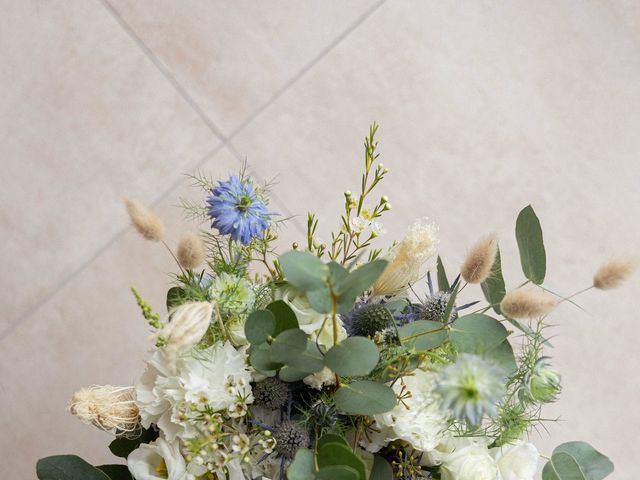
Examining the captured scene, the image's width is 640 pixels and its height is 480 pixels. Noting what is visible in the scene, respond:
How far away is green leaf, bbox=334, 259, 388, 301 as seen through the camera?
19.3 inches

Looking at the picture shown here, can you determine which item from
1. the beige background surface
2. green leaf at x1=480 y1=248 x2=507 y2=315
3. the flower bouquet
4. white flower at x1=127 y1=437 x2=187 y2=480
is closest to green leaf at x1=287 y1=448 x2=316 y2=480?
the flower bouquet

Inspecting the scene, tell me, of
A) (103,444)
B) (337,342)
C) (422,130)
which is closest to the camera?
(337,342)

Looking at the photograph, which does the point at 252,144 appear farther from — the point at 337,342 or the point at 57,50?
the point at 337,342

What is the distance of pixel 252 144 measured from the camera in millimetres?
1317

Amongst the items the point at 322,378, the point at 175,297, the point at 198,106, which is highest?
the point at 198,106

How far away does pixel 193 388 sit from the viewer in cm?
60

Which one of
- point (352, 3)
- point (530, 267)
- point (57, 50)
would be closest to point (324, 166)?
point (352, 3)

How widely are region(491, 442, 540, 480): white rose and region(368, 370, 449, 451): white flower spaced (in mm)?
74

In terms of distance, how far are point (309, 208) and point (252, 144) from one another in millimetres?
152

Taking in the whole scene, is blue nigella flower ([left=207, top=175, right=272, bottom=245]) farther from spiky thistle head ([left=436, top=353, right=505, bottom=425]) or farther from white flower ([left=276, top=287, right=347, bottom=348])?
spiky thistle head ([left=436, top=353, right=505, bottom=425])

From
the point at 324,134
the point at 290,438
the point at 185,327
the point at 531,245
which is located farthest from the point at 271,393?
the point at 324,134

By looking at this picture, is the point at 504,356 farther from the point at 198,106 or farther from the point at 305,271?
the point at 198,106

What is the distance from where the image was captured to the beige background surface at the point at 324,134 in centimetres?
128

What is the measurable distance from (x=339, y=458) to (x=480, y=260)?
185 millimetres
